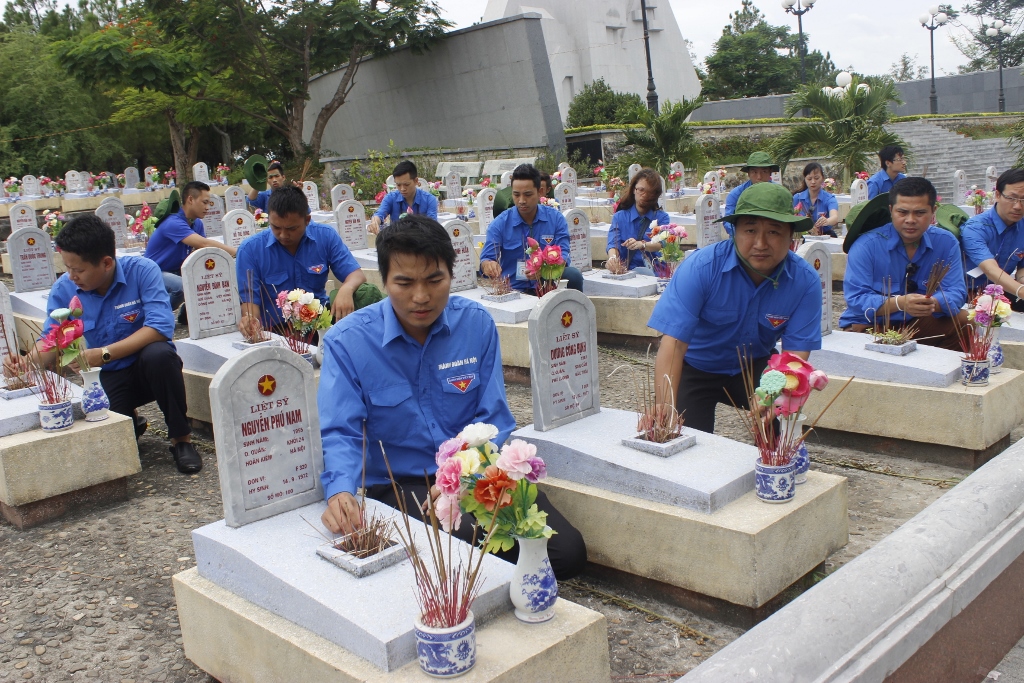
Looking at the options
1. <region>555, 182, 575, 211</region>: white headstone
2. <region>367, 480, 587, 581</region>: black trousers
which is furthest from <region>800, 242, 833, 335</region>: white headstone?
<region>555, 182, 575, 211</region>: white headstone

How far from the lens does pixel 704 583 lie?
3234 mm

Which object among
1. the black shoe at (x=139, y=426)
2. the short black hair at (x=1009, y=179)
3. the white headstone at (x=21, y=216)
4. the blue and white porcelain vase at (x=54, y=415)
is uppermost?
the white headstone at (x=21, y=216)

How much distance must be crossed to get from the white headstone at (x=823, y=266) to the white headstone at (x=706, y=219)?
Result: 369cm

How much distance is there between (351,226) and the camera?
1084 centimetres

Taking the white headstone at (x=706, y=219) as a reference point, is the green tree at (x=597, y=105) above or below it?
above

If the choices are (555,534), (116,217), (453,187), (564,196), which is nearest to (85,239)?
(555,534)

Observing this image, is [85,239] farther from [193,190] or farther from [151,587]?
[193,190]

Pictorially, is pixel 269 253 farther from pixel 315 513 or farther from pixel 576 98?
pixel 576 98

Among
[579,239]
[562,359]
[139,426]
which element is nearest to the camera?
[562,359]

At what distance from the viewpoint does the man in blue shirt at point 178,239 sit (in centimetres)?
800

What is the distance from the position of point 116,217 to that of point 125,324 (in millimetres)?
7107

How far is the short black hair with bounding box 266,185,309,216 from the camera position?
571 cm

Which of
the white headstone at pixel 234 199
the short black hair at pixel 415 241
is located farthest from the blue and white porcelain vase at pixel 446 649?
the white headstone at pixel 234 199

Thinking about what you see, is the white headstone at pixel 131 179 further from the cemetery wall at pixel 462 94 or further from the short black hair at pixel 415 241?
the short black hair at pixel 415 241
